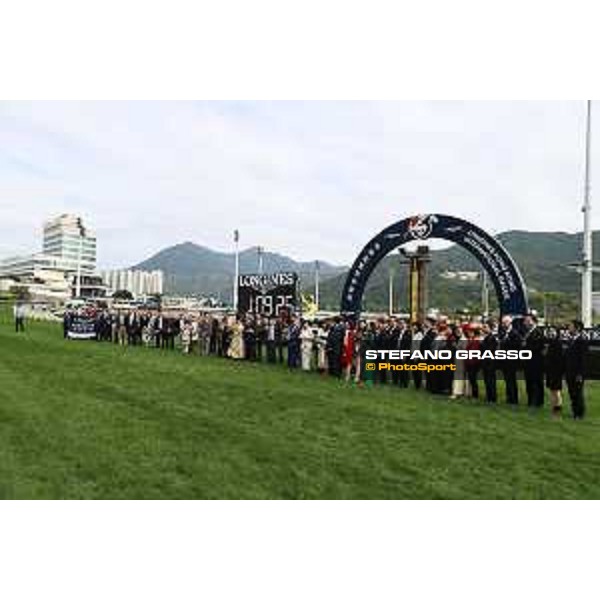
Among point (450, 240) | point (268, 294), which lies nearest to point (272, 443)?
point (450, 240)

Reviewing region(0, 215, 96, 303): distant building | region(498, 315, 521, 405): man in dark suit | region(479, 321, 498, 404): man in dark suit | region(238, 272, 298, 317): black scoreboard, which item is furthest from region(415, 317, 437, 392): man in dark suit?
region(0, 215, 96, 303): distant building

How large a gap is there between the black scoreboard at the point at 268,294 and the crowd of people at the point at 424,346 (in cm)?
74

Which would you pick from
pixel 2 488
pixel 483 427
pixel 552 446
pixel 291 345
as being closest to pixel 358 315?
pixel 291 345

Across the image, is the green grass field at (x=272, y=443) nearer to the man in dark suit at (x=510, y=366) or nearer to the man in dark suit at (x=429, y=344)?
the man in dark suit at (x=429, y=344)

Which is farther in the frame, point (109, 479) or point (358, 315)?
point (358, 315)

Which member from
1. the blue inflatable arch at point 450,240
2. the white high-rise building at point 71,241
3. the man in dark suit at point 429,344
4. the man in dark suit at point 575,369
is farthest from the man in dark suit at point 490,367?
the white high-rise building at point 71,241

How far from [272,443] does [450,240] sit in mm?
12571

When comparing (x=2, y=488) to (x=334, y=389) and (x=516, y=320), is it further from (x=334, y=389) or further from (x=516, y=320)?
(x=516, y=320)

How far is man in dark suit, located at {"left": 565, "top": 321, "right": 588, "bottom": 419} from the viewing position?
14.0 meters

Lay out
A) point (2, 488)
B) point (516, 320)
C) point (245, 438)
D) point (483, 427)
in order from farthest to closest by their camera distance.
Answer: point (516, 320), point (483, 427), point (245, 438), point (2, 488)

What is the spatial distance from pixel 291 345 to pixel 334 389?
604cm

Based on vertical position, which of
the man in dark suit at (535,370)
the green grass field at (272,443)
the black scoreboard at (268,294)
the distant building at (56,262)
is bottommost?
the green grass field at (272,443)

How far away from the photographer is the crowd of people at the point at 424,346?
48.7 ft

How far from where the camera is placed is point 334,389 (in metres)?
17.0
